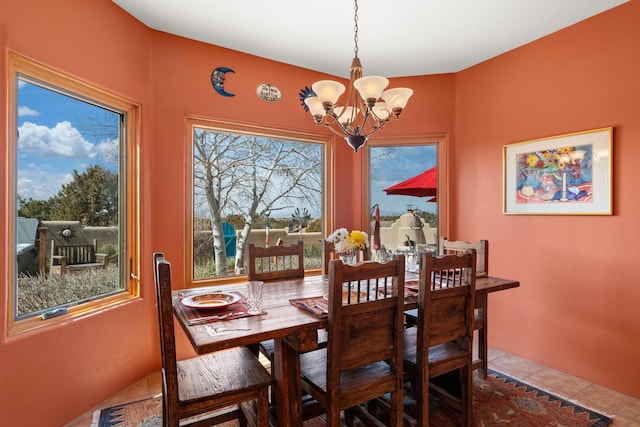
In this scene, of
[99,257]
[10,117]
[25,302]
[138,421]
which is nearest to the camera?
[10,117]

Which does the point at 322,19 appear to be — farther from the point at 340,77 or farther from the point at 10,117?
the point at 10,117

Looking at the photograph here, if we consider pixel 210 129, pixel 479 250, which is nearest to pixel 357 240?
pixel 479 250

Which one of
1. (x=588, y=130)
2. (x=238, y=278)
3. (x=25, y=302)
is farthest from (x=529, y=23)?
(x=25, y=302)

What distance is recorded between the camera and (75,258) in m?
2.25

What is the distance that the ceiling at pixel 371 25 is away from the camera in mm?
2369

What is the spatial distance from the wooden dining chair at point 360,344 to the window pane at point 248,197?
5.41 feet

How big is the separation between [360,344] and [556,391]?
6.18 ft

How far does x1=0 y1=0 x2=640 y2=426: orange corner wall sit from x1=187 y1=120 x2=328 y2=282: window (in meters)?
0.16

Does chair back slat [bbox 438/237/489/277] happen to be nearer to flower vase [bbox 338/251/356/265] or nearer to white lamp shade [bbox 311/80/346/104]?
flower vase [bbox 338/251/356/265]

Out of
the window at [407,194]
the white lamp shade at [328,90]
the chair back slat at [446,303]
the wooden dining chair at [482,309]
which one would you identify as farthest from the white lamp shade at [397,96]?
the window at [407,194]

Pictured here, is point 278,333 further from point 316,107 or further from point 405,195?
point 405,195

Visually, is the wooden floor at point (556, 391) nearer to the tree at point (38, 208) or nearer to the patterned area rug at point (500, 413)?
the patterned area rug at point (500, 413)

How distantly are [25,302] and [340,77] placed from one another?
321 cm

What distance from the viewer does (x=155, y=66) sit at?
2719 mm
